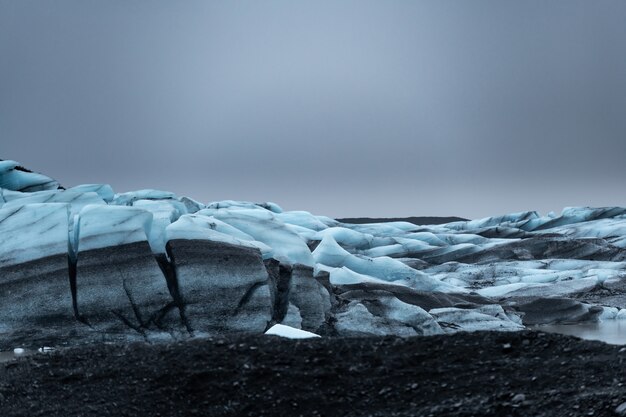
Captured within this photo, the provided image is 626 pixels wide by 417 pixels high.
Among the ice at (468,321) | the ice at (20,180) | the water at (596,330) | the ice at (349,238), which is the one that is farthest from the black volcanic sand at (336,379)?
the ice at (349,238)

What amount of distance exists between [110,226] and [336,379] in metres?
8.90

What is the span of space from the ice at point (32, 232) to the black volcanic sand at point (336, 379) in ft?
22.5

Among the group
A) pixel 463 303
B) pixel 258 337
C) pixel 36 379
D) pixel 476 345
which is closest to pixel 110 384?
pixel 36 379

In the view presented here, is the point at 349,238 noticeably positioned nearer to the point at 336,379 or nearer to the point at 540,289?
the point at 540,289

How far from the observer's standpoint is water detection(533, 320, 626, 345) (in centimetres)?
1463

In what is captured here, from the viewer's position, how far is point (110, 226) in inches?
579

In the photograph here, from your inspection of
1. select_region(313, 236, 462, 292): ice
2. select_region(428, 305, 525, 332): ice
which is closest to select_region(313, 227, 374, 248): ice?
select_region(313, 236, 462, 292): ice

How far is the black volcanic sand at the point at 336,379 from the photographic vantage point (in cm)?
608

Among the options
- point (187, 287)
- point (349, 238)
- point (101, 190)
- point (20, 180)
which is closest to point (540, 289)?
point (349, 238)

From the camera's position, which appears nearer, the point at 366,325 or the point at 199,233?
the point at 366,325

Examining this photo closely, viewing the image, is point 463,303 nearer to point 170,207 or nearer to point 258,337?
point 170,207

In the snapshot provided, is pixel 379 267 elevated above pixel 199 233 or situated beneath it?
situated beneath

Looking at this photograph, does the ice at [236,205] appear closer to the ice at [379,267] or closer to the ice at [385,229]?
the ice at [385,229]

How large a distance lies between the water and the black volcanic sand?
7.54 m
